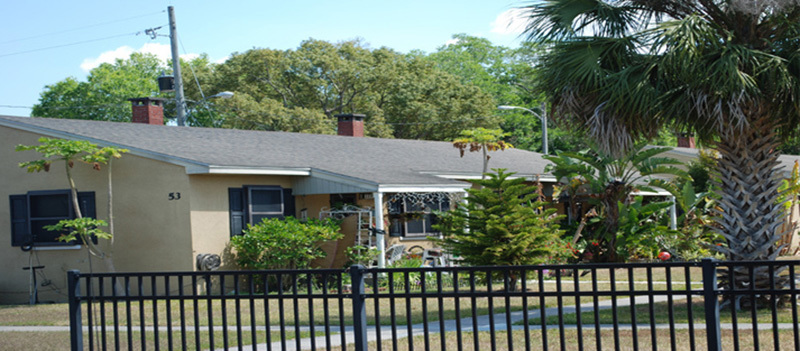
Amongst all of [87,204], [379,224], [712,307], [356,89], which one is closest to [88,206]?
[87,204]

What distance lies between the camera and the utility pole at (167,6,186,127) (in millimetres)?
26858

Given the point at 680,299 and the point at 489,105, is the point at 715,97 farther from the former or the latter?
the point at 489,105

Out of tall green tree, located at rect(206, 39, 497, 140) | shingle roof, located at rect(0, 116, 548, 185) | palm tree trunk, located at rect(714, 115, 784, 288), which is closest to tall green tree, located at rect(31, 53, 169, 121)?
tall green tree, located at rect(206, 39, 497, 140)

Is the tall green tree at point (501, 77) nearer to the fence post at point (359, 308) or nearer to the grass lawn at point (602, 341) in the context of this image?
the grass lawn at point (602, 341)

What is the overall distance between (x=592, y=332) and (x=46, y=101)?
5166 centimetres

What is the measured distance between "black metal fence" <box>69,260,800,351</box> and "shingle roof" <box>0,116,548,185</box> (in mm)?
2968

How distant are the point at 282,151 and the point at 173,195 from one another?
13.6 feet

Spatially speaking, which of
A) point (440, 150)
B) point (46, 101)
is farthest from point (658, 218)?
point (46, 101)

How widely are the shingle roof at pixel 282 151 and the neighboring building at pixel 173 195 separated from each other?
5cm

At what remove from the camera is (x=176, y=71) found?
27.5 m

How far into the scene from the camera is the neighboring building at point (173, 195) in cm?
1662

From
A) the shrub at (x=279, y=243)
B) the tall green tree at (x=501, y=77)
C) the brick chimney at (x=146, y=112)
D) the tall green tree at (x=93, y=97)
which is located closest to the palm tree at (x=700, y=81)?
the shrub at (x=279, y=243)

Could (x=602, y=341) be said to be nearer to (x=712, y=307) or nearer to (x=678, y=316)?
(x=678, y=316)

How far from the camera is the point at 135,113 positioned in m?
22.5
